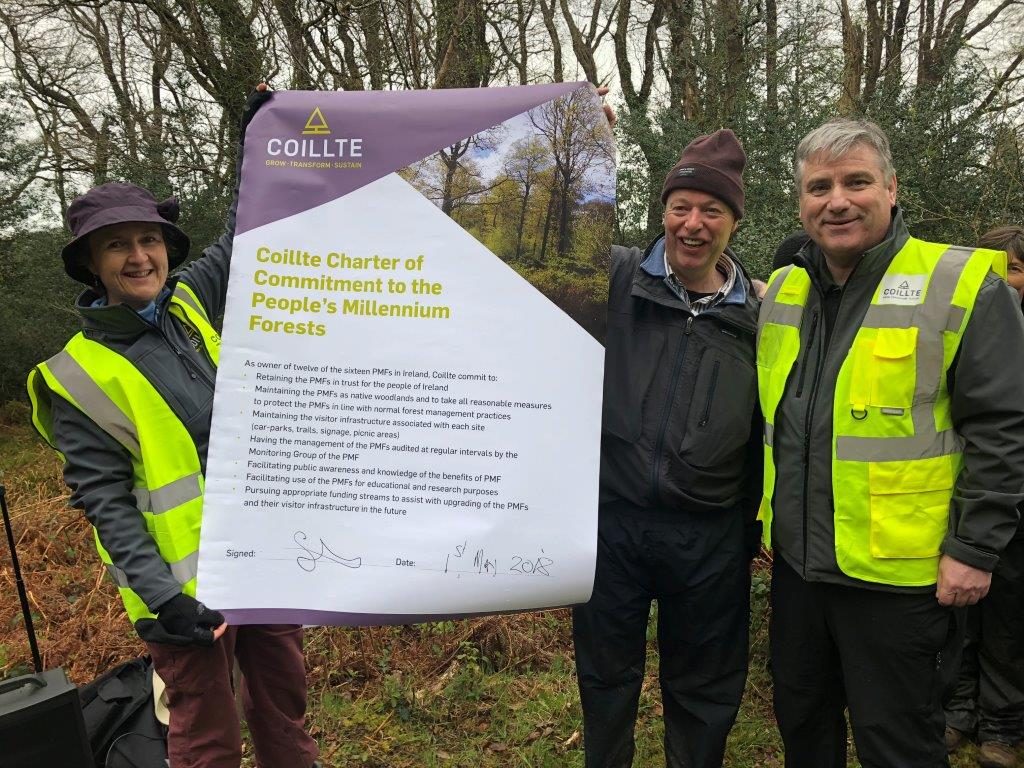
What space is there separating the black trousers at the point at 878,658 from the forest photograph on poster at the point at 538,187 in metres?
1.22

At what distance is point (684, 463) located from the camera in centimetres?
230

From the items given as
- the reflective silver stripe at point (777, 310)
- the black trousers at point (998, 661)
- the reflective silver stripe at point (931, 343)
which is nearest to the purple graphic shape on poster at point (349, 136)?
the reflective silver stripe at point (777, 310)

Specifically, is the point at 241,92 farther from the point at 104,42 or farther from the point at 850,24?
the point at 850,24

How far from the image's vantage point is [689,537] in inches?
93.8

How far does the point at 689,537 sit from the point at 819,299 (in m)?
0.91

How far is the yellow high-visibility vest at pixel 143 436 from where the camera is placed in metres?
2.15

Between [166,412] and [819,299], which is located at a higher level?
[819,299]

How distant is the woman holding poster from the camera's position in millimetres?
2131

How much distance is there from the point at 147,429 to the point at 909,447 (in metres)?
2.34

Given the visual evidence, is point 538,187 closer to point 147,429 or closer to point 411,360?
point 411,360

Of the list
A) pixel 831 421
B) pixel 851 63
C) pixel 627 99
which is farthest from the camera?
pixel 627 99

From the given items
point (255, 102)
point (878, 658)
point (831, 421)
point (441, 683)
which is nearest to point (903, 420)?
point (831, 421)

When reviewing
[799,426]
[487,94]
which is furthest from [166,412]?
[799,426]

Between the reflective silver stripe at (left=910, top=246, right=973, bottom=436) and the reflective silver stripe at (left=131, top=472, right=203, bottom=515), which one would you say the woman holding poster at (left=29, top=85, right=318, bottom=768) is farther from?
the reflective silver stripe at (left=910, top=246, right=973, bottom=436)
